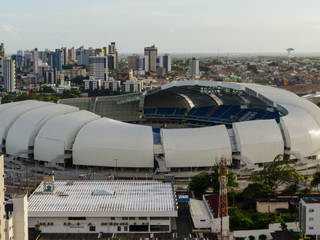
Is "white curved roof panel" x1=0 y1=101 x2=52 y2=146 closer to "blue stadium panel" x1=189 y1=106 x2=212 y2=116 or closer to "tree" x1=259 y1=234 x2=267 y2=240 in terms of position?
"blue stadium panel" x1=189 y1=106 x2=212 y2=116

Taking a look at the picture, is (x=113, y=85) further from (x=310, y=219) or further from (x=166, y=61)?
(x=166, y=61)

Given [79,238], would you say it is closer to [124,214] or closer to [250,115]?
[124,214]

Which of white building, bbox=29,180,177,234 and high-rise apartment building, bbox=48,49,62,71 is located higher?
high-rise apartment building, bbox=48,49,62,71

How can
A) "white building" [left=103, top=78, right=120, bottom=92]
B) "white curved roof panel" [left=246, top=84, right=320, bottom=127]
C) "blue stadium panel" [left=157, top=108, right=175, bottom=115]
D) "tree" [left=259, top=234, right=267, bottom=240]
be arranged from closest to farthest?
"tree" [left=259, top=234, right=267, bottom=240] < "white curved roof panel" [left=246, top=84, right=320, bottom=127] < "blue stadium panel" [left=157, top=108, right=175, bottom=115] < "white building" [left=103, top=78, right=120, bottom=92]

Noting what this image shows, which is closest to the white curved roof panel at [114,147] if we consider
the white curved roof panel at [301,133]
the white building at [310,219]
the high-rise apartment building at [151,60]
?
the white curved roof panel at [301,133]

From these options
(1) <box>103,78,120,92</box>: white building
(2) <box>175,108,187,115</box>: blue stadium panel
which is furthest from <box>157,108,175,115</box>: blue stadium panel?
(1) <box>103,78,120,92</box>: white building

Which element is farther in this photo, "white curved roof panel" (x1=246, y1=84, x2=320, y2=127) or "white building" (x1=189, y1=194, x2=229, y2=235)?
"white curved roof panel" (x1=246, y1=84, x2=320, y2=127)

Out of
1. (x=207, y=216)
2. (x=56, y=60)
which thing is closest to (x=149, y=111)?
(x=207, y=216)

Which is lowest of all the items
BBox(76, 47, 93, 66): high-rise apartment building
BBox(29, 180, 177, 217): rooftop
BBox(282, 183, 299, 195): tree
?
BBox(282, 183, 299, 195): tree
